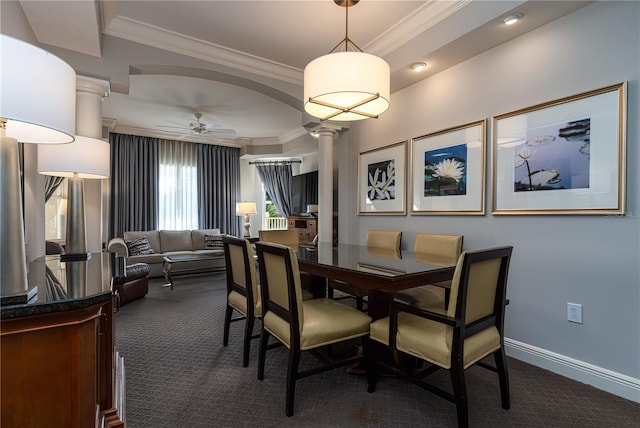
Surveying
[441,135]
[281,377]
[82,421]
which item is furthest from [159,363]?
[441,135]

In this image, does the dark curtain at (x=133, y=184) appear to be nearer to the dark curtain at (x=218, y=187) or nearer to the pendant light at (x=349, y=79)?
the dark curtain at (x=218, y=187)

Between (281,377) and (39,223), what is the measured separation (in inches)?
93.4

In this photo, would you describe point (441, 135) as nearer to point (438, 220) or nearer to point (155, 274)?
point (438, 220)

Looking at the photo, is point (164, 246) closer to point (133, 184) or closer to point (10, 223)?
point (133, 184)

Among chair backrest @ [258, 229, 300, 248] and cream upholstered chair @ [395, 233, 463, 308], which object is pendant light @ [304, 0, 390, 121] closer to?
cream upholstered chair @ [395, 233, 463, 308]

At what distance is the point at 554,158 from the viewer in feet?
7.28

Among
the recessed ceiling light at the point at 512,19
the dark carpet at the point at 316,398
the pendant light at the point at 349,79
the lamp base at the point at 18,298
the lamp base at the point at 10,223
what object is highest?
the recessed ceiling light at the point at 512,19

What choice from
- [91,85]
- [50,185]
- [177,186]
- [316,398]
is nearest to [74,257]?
[316,398]

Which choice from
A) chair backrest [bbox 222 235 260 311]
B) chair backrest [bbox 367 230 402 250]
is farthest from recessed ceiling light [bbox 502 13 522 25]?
chair backrest [bbox 222 235 260 311]

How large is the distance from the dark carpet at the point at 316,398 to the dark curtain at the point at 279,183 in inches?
199

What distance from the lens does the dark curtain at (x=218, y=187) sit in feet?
22.8

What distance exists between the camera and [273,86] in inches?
143

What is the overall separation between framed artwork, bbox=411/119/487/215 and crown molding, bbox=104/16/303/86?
5.61 ft

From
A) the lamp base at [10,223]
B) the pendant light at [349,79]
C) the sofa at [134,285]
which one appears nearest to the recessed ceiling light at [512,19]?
the pendant light at [349,79]
